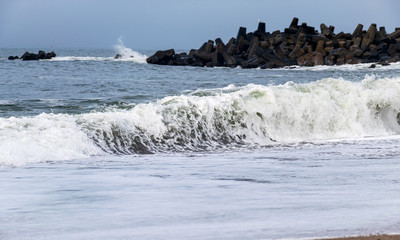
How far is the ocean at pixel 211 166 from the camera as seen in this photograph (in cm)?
480

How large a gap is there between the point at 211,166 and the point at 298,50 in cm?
3293

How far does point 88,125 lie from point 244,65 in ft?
96.5

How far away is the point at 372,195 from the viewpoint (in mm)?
5773

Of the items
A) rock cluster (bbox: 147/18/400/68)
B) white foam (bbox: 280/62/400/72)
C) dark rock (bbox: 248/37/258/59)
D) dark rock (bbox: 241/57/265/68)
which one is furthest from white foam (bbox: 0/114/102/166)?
dark rock (bbox: 248/37/258/59)

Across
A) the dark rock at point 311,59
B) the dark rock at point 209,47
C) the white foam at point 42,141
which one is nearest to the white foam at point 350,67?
the dark rock at point 311,59

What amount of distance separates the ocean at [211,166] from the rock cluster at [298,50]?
919 inches

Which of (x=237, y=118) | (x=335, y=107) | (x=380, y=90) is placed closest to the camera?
(x=237, y=118)

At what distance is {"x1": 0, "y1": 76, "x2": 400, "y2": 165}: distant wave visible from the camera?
30.6ft

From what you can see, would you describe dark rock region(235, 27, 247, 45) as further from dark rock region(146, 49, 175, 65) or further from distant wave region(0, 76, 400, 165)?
distant wave region(0, 76, 400, 165)

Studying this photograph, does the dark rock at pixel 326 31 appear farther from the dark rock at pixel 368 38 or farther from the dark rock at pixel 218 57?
the dark rock at pixel 218 57

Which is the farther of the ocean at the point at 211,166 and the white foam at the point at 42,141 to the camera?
the white foam at the point at 42,141

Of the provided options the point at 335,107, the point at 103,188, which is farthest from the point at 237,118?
the point at 103,188

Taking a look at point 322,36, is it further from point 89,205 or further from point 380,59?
point 89,205

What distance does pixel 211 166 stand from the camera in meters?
7.89
